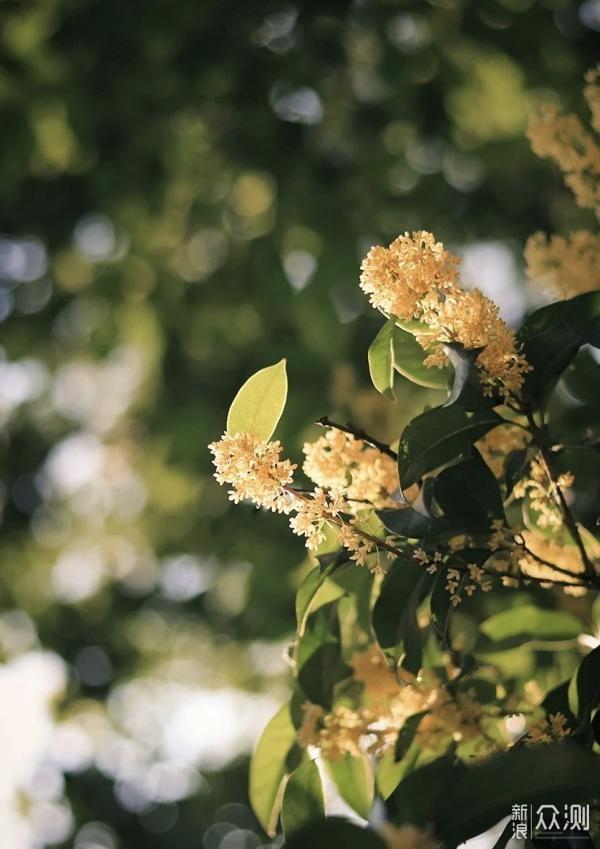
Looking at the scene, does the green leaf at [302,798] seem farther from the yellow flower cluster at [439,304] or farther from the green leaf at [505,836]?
the yellow flower cluster at [439,304]

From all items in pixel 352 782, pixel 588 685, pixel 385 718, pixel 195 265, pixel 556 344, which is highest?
pixel 556 344

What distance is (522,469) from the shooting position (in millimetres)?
817

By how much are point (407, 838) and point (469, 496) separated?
28 cm

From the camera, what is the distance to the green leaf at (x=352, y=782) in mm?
979

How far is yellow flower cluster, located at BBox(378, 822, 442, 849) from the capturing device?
58 cm

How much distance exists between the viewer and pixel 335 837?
597 millimetres

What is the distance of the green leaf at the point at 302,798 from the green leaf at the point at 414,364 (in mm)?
378

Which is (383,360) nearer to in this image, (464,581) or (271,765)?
(464,581)

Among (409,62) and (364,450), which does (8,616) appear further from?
(364,450)

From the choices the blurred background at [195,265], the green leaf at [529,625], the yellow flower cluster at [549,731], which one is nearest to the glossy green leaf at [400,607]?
the yellow flower cluster at [549,731]

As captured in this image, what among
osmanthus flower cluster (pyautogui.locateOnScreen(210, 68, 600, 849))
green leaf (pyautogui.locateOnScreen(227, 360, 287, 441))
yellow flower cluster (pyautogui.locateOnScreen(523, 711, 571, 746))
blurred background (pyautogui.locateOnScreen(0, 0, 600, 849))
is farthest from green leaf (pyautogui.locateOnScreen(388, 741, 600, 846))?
blurred background (pyautogui.locateOnScreen(0, 0, 600, 849))

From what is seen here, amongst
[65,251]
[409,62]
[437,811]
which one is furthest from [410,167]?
[437,811]

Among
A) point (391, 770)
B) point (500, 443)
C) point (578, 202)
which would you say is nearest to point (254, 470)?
point (500, 443)

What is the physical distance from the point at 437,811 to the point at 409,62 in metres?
2.38
